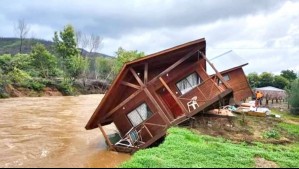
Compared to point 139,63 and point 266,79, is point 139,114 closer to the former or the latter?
point 139,63

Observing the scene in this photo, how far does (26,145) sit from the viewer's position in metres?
16.6

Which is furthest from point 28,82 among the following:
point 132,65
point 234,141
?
point 234,141

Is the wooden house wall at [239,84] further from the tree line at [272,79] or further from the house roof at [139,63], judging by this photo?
the tree line at [272,79]

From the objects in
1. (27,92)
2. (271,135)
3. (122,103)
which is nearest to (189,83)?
(122,103)

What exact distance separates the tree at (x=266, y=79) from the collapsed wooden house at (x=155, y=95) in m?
43.9

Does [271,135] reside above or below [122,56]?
below

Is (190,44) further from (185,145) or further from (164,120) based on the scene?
(185,145)

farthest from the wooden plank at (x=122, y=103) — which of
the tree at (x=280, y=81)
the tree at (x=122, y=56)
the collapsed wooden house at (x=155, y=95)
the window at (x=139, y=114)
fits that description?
the tree at (x=122, y=56)

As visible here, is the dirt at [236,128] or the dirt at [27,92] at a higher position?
the dirt at [27,92]

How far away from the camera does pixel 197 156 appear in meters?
9.92

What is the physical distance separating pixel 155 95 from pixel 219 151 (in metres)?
5.43

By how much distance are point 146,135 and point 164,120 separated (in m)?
1.35

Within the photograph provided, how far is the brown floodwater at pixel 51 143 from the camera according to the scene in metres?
13.4

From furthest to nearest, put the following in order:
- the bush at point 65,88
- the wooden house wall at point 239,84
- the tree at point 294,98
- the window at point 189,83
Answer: the bush at point 65,88 < the tree at point 294,98 < the wooden house wall at point 239,84 < the window at point 189,83
